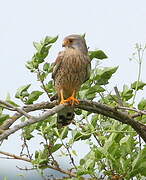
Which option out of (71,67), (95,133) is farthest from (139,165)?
(71,67)

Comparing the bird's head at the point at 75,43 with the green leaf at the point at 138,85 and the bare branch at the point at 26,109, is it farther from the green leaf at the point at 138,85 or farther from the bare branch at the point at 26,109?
the bare branch at the point at 26,109

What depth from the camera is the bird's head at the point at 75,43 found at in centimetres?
378

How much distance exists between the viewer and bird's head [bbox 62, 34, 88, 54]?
12.4 feet

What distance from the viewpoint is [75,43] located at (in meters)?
3.85

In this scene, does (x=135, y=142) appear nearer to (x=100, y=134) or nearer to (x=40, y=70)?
(x=100, y=134)

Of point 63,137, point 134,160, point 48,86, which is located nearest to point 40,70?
point 48,86

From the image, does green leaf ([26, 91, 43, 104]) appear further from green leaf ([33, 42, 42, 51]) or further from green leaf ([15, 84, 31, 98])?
green leaf ([33, 42, 42, 51])

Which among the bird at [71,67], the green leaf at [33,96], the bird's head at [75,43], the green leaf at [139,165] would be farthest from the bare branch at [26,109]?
the bird's head at [75,43]

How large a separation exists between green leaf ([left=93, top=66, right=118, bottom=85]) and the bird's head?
0.98 m

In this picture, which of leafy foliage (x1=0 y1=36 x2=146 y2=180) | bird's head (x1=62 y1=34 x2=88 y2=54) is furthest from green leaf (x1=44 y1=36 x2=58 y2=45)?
bird's head (x1=62 y1=34 x2=88 y2=54)

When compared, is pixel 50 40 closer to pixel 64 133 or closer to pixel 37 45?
pixel 37 45

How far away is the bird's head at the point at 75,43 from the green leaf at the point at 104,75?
98 cm

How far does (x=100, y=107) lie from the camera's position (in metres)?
2.27

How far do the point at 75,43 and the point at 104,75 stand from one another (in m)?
1.21
